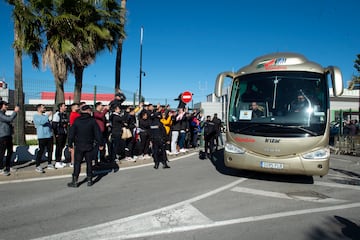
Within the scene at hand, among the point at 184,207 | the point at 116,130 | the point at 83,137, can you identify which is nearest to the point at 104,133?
the point at 116,130

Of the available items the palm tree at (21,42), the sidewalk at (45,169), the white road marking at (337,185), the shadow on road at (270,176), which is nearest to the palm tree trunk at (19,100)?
the palm tree at (21,42)

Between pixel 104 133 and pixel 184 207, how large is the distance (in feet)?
15.2

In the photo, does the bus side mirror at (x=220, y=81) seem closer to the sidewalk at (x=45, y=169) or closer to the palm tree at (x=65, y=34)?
the sidewalk at (x=45, y=169)

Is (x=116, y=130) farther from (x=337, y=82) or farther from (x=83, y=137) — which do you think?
(x=337, y=82)

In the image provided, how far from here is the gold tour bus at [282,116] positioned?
6.20 meters

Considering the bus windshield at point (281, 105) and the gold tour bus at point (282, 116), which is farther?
the bus windshield at point (281, 105)

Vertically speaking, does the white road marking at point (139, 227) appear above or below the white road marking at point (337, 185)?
above

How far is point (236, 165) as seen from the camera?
686 cm

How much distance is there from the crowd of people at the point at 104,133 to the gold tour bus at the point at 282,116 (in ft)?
9.55

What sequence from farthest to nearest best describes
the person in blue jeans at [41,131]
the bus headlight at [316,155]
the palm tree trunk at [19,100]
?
the palm tree trunk at [19,100] < the person in blue jeans at [41,131] < the bus headlight at [316,155]

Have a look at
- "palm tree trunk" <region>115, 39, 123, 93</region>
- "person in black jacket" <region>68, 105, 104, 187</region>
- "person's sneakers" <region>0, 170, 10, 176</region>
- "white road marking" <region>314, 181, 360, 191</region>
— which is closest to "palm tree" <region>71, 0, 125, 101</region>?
"palm tree trunk" <region>115, 39, 123, 93</region>

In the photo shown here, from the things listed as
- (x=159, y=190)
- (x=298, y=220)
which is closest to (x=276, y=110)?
(x=298, y=220)

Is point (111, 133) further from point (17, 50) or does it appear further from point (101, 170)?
point (17, 50)

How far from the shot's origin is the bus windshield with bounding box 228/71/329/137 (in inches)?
249
